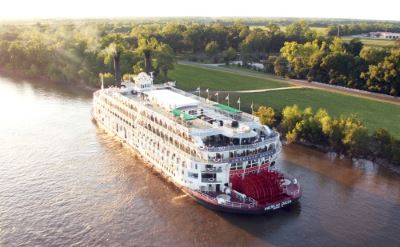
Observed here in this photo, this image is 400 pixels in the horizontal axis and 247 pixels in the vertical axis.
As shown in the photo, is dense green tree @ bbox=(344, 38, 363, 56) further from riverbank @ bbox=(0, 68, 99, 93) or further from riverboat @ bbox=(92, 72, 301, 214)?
riverboat @ bbox=(92, 72, 301, 214)

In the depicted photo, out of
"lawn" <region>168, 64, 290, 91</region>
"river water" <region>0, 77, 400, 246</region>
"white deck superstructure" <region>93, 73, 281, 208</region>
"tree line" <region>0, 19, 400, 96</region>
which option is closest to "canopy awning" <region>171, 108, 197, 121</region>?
"white deck superstructure" <region>93, 73, 281, 208</region>

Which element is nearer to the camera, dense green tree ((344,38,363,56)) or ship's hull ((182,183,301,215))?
ship's hull ((182,183,301,215))

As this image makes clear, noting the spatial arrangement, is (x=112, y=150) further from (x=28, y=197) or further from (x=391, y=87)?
(x=391, y=87)

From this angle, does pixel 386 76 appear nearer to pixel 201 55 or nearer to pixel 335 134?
pixel 335 134

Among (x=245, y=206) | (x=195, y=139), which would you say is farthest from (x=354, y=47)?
(x=245, y=206)

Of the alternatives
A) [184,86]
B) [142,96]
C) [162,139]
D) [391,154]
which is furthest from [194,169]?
[184,86]

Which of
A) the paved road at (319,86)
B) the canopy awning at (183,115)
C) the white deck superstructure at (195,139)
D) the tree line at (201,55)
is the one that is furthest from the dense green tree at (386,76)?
the canopy awning at (183,115)
